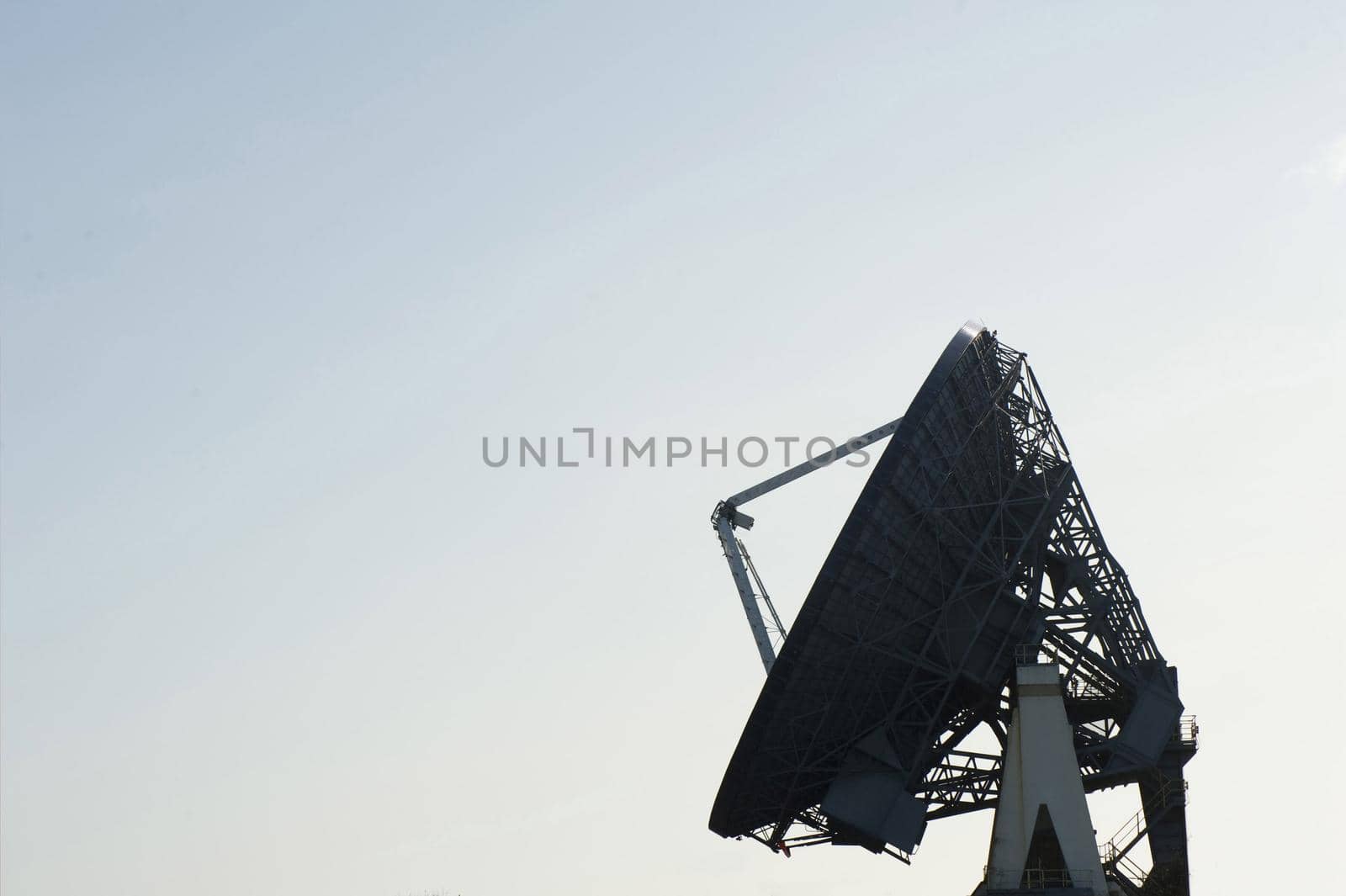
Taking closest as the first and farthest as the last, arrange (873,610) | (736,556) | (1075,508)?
1. (873,610)
2. (1075,508)
3. (736,556)

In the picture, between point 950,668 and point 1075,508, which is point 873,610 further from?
point 1075,508

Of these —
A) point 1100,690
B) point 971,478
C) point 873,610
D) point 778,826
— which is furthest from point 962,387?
point 778,826

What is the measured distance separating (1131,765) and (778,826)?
1336 centimetres

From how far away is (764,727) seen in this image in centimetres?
6988

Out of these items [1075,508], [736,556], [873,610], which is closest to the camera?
[873,610]

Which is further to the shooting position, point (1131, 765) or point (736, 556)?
point (736, 556)

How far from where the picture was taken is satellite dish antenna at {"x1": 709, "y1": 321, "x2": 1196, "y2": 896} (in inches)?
2717

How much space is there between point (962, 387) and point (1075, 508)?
7491mm

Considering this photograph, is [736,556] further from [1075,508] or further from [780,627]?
[1075,508]

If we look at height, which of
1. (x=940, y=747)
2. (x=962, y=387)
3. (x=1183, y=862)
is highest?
(x=962, y=387)

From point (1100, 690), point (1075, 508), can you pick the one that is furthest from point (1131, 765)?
point (1075, 508)

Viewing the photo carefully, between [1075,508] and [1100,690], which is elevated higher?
[1075,508]

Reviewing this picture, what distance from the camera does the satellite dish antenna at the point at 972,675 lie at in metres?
69.0

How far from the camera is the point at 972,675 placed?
2844 inches
